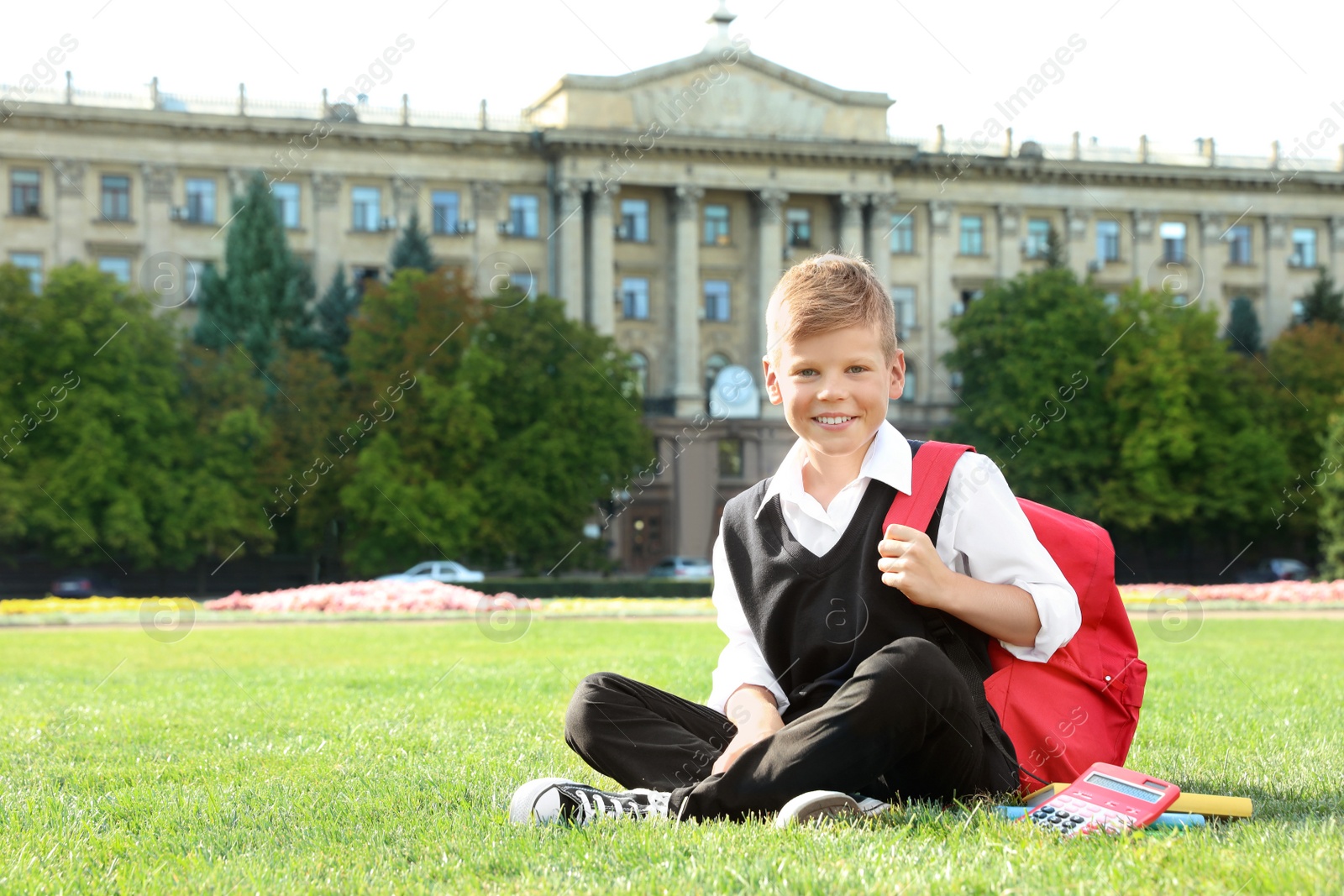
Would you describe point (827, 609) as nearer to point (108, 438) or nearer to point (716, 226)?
point (108, 438)

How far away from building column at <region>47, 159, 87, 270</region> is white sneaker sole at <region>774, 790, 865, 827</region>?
5453cm

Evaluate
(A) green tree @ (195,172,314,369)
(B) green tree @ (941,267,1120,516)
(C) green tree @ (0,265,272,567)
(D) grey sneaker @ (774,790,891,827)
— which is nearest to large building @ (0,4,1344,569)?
(A) green tree @ (195,172,314,369)

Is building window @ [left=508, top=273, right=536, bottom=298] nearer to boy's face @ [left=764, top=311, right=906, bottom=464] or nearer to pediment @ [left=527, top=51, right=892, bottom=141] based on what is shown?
pediment @ [left=527, top=51, right=892, bottom=141]

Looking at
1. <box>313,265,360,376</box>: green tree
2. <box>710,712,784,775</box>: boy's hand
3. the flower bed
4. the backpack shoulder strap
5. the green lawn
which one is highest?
<box>313,265,360,376</box>: green tree

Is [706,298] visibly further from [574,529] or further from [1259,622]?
[1259,622]

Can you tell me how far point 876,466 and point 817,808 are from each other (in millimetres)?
1109

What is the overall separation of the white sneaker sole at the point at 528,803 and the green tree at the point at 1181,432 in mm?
48848

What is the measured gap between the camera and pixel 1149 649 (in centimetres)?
1588

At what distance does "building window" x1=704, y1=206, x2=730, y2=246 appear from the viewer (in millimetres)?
60281

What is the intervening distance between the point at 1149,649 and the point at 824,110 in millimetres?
46542

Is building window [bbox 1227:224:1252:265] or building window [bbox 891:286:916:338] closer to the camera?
building window [bbox 891:286:916:338]

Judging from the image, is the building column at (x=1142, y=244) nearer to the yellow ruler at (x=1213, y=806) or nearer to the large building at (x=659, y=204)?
the large building at (x=659, y=204)

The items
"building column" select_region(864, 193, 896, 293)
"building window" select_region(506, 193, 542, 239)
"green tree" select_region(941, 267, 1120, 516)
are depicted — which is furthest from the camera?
"building column" select_region(864, 193, 896, 293)

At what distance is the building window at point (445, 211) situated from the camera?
57656 millimetres
